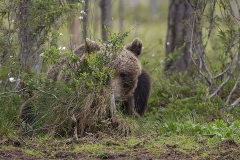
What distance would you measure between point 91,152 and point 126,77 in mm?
2196

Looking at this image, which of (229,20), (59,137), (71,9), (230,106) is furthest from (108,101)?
(229,20)

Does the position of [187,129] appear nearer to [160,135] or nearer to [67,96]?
[160,135]

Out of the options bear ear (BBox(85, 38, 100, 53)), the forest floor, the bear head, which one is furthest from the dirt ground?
bear ear (BBox(85, 38, 100, 53))

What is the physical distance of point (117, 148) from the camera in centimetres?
521

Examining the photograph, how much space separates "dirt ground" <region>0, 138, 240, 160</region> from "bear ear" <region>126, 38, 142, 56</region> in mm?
2466

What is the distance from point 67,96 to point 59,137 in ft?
1.76

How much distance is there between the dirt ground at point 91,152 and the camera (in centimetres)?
481

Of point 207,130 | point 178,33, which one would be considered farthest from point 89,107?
point 178,33

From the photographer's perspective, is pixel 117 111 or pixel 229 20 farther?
pixel 229 20

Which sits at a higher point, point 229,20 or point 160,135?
point 229,20

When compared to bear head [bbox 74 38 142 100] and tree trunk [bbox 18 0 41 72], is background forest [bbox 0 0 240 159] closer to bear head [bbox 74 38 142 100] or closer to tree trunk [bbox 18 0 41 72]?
tree trunk [bbox 18 0 41 72]

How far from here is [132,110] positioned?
23.7 ft

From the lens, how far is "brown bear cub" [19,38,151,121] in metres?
6.60

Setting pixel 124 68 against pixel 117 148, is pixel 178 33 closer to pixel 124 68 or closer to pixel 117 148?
pixel 124 68
